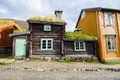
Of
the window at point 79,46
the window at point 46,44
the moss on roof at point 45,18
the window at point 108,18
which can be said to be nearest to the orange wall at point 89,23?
the window at point 108,18

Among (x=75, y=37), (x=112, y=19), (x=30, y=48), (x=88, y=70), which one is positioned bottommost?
(x=88, y=70)

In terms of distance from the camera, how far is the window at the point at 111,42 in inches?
965

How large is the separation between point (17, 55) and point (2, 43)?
632 centimetres

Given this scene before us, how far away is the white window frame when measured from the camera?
80.3 ft

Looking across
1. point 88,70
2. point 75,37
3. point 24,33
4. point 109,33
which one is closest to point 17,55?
point 24,33

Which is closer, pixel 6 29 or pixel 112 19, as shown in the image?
pixel 112 19

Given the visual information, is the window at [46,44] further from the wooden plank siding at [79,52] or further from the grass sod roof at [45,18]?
the grass sod roof at [45,18]

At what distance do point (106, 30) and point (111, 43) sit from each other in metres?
1.99

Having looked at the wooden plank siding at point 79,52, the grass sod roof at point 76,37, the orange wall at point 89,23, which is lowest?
the wooden plank siding at point 79,52

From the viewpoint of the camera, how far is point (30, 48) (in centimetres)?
2234

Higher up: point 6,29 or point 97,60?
point 6,29

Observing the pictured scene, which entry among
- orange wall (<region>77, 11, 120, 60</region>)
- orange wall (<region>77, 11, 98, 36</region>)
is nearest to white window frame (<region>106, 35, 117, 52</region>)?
orange wall (<region>77, 11, 120, 60</region>)

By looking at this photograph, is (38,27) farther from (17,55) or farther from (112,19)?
(112,19)

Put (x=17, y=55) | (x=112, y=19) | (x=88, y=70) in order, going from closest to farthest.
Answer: (x=88, y=70) < (x=17, y=55) < (x=112, y=19)
